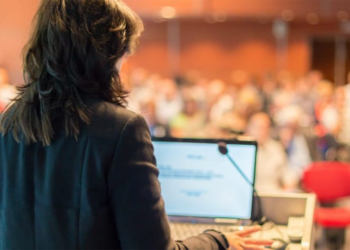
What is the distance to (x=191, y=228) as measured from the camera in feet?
6.20

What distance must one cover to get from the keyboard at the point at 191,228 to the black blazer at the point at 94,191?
688 millimetres

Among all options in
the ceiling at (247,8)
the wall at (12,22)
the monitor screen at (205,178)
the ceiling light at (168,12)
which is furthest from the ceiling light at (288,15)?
the monitor screen at (205,178)

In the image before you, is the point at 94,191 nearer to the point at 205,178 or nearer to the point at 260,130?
the point at 205,178

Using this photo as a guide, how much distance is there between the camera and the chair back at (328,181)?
4309 mm

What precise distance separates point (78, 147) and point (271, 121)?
6148mm

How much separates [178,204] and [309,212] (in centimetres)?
49

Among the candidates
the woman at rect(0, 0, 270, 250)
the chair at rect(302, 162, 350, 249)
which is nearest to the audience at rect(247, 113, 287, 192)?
the chair at rect(302, 162, 350, 249)

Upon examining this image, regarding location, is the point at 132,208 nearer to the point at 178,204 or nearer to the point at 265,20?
the point at 178,204

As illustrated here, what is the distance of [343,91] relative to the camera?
783cm

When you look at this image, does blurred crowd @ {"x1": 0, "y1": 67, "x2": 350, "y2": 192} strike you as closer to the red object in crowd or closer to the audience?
the audience

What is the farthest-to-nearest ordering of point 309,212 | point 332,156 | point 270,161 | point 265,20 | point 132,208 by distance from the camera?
point 265,20 → point 332,156 → point 270,161 → point 309,212 → point 132,208

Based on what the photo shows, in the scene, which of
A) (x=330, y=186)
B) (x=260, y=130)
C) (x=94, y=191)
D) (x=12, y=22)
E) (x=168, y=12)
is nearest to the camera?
(x=94, y=191)

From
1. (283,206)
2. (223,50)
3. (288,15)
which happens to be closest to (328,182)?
(283,206)

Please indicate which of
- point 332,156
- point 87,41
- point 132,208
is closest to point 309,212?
point 132,208
